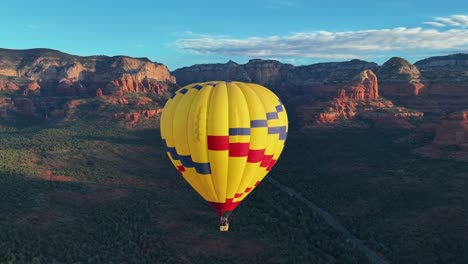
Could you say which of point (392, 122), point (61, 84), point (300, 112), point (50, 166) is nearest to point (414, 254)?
point (50, 166)

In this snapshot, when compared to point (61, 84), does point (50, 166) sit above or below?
below

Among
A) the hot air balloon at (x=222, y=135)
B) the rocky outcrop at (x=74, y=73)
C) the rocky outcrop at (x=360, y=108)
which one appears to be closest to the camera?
the hot air balloon at (x=222, y=135)

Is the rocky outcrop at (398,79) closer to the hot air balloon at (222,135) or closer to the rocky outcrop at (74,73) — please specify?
the rocky outcrop at (74,73)

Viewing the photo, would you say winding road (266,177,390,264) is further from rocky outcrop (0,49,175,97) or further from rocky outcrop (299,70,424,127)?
rocky outcrop (0,49,175,97)

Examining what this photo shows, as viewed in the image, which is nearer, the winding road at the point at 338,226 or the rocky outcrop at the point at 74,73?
the winding road at the point at 338,226

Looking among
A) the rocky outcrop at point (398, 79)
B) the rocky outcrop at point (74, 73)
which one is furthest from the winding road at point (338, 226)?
the rocky outcrop at point (74, 73)

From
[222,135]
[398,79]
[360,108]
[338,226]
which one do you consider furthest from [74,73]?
[222,135]

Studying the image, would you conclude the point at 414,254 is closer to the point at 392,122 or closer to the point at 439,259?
the point at 439,259
